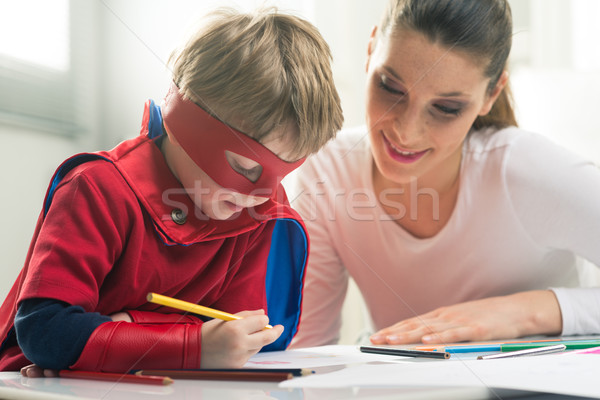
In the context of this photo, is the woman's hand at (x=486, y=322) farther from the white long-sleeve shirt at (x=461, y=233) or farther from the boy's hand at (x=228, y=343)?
the boy's hand at (x=228, y=343)

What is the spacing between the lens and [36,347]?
46 cm

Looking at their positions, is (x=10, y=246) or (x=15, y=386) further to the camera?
(x=10, y=246)

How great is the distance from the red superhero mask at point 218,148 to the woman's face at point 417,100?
1.09 ft

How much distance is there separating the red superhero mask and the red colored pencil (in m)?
0.22

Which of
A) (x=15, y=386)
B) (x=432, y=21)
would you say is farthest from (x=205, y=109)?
(x=432, y=21)

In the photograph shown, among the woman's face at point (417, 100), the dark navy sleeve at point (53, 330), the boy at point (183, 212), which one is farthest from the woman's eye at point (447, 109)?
the dark navy sleeve at point (53, 330)

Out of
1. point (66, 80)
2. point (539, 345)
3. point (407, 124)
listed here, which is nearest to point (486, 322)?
point (539, 345)

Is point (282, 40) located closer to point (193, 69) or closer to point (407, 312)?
point (193, 69)

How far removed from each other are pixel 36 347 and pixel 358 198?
0.70 meters

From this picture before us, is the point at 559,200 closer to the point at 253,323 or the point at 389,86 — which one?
the point at 389,86

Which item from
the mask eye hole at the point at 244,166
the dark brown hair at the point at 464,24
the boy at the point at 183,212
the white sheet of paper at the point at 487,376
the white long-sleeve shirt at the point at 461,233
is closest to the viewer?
the white sheet of paper at the point at 487,376

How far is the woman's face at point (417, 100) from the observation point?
83 cm

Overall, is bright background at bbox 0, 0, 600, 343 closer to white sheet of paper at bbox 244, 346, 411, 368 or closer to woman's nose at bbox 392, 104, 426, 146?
woman's nose at bbox 392, 104, 426, 146

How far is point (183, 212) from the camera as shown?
59cm
